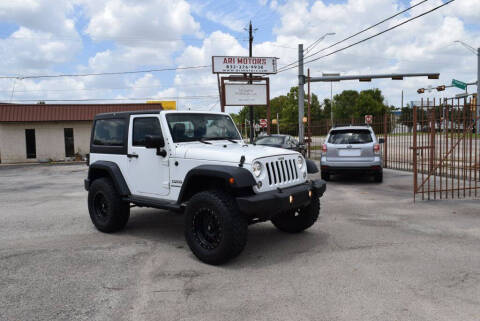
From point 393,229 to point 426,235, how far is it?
53 cm

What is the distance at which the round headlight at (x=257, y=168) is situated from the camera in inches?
187

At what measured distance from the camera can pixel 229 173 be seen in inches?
180

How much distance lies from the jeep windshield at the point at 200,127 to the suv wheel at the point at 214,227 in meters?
1.16

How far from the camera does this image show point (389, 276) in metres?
4.35

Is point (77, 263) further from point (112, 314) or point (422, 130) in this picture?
point (422, 130)

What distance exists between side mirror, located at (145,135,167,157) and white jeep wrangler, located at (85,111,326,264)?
0.05 feet

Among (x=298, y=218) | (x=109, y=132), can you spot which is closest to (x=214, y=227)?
(x=298, y=218)

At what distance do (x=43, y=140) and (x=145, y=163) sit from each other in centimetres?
2697

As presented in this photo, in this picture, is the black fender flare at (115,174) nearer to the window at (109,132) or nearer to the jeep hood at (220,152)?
the window at (109,132)

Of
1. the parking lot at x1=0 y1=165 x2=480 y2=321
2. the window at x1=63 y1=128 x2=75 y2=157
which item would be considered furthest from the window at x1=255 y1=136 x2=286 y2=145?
the window at x1=63 y1=128 x2=75 y2=157

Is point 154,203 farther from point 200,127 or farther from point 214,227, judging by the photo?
point 200,127

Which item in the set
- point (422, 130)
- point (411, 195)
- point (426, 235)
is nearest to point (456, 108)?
point (422, 130)

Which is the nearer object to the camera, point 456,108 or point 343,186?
point 456,108

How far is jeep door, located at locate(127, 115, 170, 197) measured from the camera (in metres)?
5.61
